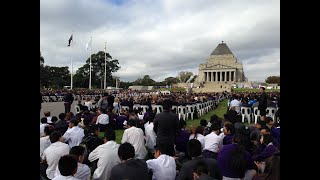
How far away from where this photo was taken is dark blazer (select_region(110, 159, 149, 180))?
446 centimetres

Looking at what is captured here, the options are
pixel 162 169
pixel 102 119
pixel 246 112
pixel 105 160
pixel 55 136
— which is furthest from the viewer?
pixel 246 112

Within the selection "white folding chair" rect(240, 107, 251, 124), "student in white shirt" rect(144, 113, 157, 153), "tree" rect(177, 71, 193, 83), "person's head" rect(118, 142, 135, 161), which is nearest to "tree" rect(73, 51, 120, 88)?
"tree" rect(177, 71, 193, 83)

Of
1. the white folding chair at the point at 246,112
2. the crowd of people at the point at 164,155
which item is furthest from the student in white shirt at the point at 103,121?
the white folding chair at the point at 246,112

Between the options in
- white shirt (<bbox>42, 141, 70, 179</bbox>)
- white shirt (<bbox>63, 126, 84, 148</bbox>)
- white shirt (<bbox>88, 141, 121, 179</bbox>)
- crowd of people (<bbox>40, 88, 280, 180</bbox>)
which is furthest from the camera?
white shirt (<bbox>63, 126, 84, 148</bbox>)

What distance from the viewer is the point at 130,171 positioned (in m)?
4.48

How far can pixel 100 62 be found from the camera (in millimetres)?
88938

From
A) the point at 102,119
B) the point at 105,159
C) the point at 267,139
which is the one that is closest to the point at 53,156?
the point at 105,159

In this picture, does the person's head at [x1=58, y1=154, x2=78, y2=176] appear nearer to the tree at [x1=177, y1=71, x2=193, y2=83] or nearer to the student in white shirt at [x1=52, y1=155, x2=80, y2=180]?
the student in white shirt at [x1=52, y1=155, x2=80, y2=180]

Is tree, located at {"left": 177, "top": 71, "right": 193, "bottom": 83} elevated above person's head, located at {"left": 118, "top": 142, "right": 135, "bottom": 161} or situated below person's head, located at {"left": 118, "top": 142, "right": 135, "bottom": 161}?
above

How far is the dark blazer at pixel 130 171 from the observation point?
4.46 meters

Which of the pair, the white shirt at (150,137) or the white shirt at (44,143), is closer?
the white shirt at (44,143)

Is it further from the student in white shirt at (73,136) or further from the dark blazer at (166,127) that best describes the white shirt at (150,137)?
the student in white shirt at (73,136)

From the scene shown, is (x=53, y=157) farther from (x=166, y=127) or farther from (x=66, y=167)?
(x=166, y=127)
